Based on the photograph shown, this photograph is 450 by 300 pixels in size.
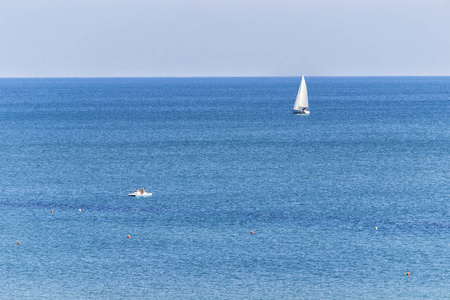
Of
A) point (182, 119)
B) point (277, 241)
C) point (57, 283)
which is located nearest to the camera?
point (57, 283)

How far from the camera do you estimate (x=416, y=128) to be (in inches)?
6078

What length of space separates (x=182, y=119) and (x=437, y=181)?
99.4 m

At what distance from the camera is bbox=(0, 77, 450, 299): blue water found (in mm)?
50438

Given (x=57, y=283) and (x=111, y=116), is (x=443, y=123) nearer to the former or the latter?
(x=111, y=116)

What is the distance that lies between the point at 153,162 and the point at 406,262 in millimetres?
54687

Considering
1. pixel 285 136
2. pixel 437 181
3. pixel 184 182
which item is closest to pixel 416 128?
pixel 285 136

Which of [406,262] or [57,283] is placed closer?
[57,283]

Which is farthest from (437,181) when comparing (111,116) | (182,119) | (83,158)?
(111,116)

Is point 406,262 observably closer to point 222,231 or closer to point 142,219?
point 222,231

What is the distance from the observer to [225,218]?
6781 cm

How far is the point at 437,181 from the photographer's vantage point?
8712 cm

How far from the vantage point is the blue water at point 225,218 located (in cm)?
5044

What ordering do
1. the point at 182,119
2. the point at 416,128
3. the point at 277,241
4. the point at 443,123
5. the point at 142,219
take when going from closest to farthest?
the point at 277,241
the point at 142,219
the point at 416,128
the point at 443,123
the point at 182,119

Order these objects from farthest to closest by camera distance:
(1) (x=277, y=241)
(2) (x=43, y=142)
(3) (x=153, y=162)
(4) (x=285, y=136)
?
(4) (x=285, y=136) < (2) (x=43, y=142) < (3) (x=153, y=162) < (1) (x=277, y=241)
